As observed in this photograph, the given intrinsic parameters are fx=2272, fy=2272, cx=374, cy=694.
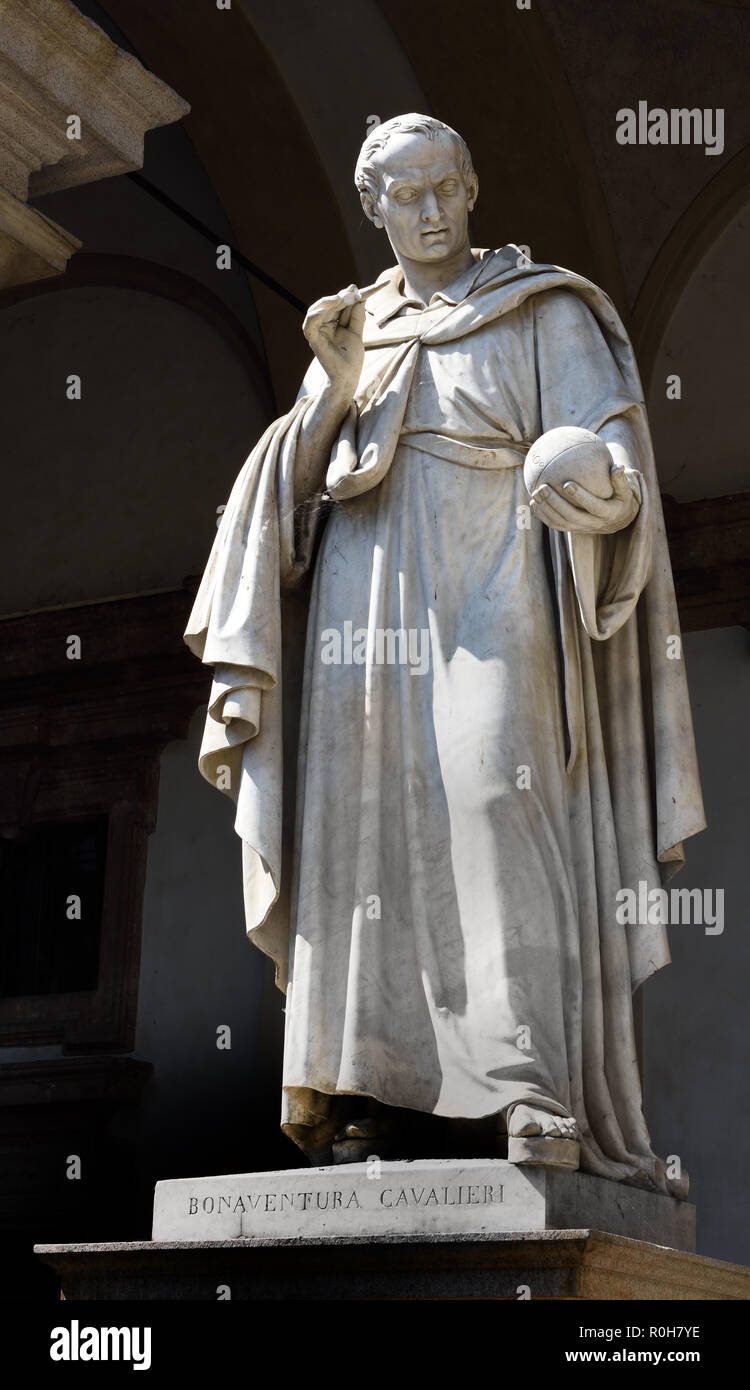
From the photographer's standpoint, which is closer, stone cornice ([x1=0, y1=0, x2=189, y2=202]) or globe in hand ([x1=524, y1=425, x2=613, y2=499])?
globe in hand ([x1=524, y1=425, x2=613, y2=499])

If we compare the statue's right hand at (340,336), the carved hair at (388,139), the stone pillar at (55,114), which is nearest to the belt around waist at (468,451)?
the statue's right hand at (340,336)

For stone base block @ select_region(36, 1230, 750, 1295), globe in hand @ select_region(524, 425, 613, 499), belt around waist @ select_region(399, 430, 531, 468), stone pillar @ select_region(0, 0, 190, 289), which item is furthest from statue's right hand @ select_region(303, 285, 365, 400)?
stone base block @ select_region(36, 1230, 750, 1295)

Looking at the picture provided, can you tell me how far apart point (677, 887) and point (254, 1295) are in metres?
5.12

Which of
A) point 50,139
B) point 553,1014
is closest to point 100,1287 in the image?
point 553,1014

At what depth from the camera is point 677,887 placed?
852 centimetres

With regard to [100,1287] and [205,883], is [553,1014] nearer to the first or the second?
[100,1287]

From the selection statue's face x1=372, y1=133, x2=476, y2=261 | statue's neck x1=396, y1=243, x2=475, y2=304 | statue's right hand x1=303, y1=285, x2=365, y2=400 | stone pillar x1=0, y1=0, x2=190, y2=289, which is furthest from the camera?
stone pillar x1=0, y1=0, x2=190, y2=289

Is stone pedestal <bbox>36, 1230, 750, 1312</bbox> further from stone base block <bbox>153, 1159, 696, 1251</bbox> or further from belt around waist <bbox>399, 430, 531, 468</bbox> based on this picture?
belt around waist <bbox>399, 430, 531, 468</bbox>

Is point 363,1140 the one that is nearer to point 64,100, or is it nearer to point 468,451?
point 468,451

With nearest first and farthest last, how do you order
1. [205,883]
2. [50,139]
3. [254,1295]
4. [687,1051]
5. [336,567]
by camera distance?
[254,1295] < [336,567] < [50,139] < [687,1051] < [205,883]

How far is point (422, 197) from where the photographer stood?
4.36 meters

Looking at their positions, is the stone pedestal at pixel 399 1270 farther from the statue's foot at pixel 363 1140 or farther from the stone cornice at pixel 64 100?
the stone cornice at pixel 64 100

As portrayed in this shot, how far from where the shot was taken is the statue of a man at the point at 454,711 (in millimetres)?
3828

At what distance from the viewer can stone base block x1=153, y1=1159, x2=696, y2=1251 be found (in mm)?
3541
